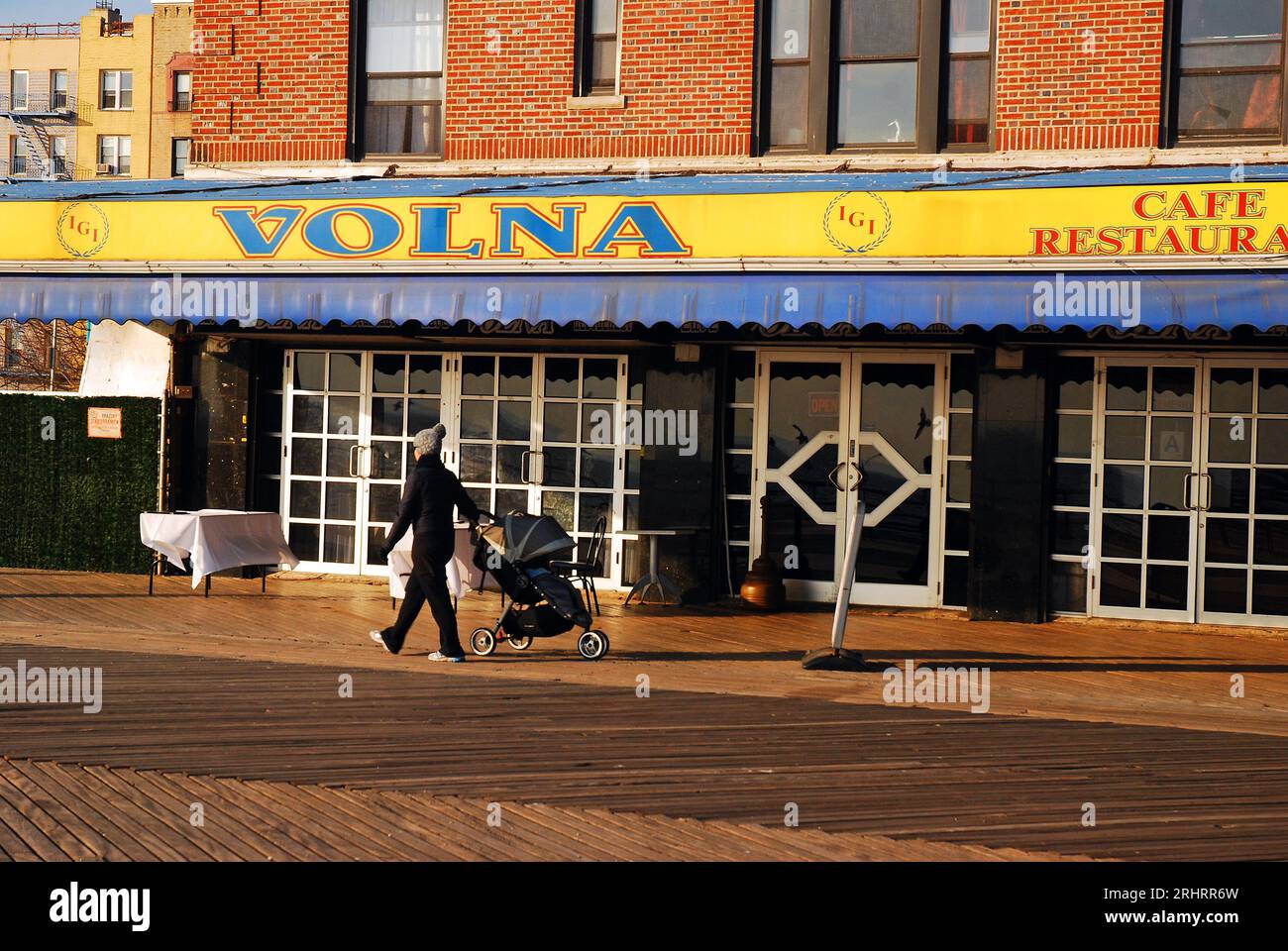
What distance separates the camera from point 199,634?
12.3 m

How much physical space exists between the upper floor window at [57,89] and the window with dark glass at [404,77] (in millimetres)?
59946

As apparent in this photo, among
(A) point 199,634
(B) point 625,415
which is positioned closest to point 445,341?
(B) point 625,415

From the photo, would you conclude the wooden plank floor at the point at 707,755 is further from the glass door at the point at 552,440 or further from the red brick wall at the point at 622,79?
the red brick wall at the point at 622,79

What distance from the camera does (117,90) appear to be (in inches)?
2638

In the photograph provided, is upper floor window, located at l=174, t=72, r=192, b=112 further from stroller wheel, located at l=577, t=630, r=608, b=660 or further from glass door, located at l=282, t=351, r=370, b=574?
stroller wheel, located at l=577, t=630, r=608, b=660

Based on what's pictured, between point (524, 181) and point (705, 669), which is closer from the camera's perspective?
point (705, 669)

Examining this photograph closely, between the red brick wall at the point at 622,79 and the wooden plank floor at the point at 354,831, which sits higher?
the red brick wall at the point at 622,79

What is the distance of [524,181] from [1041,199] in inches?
200

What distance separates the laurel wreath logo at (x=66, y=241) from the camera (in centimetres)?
1400

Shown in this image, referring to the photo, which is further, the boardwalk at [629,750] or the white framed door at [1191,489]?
the white framed door at [1191,489]

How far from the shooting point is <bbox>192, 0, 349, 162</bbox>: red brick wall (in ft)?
52.4

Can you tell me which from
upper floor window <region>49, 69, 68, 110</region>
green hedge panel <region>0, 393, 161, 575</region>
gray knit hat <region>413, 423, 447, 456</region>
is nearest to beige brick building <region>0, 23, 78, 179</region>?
upper floor window <region>49, 69, 68, 110</region>

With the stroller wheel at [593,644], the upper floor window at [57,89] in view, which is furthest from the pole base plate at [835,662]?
the upper floor window at [57,89]
